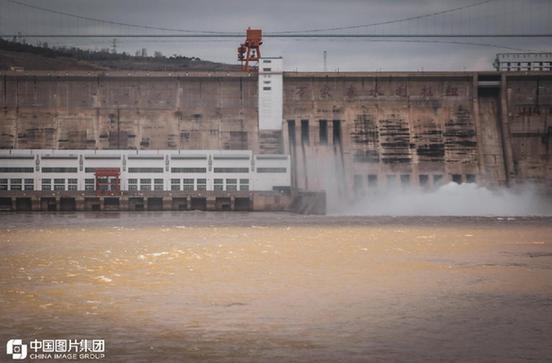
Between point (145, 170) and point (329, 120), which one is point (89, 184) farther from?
point (329, 120)

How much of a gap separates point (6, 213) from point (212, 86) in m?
25.2

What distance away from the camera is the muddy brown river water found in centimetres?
2078

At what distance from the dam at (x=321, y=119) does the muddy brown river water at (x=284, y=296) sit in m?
37.1

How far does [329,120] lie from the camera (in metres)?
92.1

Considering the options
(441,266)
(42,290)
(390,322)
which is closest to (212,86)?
(441,266)

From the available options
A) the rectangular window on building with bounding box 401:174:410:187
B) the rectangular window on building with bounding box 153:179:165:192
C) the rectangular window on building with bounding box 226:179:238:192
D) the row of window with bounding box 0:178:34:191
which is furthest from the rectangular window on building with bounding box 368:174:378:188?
the row of window with bounding box 0:178:34:191

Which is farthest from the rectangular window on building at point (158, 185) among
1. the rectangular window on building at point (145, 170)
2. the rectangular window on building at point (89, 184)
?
the rectangular window on building at point (89, 184)

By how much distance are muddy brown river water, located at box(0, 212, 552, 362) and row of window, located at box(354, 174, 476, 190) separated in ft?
118

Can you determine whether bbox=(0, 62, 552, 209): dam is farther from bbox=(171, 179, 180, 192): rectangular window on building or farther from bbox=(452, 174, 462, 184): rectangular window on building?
bbox=(171, 179, 180, 192): rectangular window on building

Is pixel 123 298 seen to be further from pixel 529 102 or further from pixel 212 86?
pixel 529 102

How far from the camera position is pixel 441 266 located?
1437 inches

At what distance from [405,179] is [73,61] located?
105 meters

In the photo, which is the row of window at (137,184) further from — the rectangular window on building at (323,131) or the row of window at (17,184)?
the rectangular window on building at (323,131)

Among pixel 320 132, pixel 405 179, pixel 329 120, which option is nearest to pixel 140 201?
pixel 320 132
